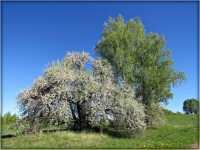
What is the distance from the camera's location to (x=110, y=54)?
99.3 ft

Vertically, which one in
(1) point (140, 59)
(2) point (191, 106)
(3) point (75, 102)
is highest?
(1) point (140, 59)

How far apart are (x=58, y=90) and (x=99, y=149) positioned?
9.05 meters

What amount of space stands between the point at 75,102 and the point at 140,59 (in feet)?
33.8

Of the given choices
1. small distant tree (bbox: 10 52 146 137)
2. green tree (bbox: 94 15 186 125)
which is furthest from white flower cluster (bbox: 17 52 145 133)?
green tree (bbox: 94 15 186 125)

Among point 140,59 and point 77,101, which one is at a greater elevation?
point 140,59

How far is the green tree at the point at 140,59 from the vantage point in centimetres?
2938

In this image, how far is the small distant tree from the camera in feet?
78.9

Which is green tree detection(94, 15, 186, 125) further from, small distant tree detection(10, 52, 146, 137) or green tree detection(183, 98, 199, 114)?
green tree detection(183, 98, 199, 114)

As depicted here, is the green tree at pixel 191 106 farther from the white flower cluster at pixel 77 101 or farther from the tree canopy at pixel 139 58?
the white flower cluster at pixel 77 101

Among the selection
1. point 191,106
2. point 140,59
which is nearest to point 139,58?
point 140,59

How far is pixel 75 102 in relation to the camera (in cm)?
2530

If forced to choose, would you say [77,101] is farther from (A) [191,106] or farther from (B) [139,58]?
(A) [191,106]

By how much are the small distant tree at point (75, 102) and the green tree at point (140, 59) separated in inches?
149

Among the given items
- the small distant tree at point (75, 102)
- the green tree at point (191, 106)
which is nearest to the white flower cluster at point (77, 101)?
the small distant tree at point (75, 102)
